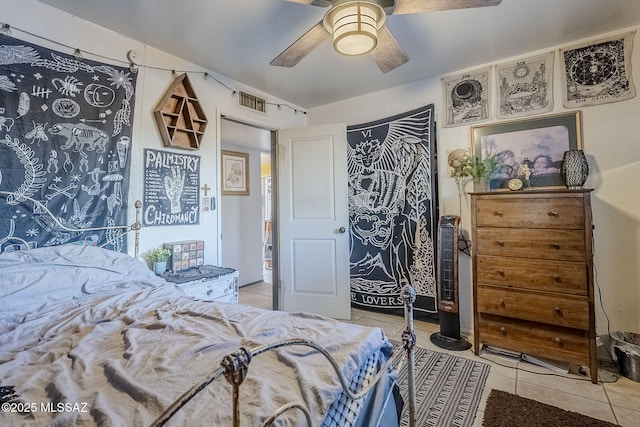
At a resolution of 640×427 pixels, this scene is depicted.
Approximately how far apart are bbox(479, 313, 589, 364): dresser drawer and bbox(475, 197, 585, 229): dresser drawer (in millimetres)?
730

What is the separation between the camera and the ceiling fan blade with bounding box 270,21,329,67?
174 cm

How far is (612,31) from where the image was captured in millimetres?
2252

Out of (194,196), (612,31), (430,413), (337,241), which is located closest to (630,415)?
(430,413)

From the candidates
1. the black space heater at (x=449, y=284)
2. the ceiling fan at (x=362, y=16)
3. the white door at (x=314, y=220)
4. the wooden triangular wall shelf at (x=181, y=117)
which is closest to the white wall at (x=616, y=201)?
the black space heater at (x=449, y=284)

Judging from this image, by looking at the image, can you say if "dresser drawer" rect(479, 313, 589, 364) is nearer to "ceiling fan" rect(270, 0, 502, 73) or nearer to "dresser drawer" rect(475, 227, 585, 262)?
"dresser drawer" rect(475, 227, 585, 262)

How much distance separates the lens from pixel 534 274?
7.07 ft

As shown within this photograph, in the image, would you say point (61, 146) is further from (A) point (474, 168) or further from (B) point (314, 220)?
(A) point (474, 168)

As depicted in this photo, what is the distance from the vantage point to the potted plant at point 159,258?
7.27 ft

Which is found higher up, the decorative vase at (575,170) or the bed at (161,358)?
the decorative vase at (575,170)

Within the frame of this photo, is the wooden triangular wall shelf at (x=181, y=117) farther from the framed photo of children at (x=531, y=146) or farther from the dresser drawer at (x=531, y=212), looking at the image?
the framed photo of children at (x=531, y=146)

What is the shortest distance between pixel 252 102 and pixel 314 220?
144cm

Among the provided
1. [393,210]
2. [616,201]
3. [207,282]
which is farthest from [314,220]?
A: [616,201]

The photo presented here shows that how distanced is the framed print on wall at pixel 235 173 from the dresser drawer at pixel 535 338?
3.68 m

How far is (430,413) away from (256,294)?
120 inches
